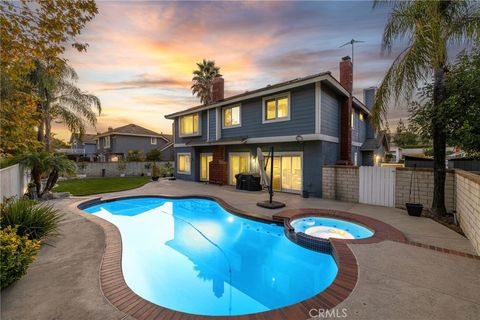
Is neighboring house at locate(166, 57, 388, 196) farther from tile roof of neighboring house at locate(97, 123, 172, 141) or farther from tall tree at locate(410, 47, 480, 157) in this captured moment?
tile roof of neighboring house at locate(97, 123, 172, 141)

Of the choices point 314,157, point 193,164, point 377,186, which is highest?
point 314,157

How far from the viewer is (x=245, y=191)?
44.0 feet

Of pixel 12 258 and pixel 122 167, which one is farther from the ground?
pixel 122 167

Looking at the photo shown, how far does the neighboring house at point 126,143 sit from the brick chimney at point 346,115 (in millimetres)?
26444

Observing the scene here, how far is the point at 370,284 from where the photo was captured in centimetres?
343

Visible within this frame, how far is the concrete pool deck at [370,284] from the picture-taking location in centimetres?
280

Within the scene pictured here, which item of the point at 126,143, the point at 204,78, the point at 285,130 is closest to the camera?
the point at 285,130

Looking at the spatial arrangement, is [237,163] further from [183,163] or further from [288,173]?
[183,163]

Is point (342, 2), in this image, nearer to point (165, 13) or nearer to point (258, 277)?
point (165, 13)

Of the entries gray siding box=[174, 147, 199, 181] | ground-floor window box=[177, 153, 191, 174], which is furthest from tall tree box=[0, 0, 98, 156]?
ground-floor window box=[177, 153, 191, 174]

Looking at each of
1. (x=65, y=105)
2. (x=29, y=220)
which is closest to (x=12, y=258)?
(x=29, y=220)

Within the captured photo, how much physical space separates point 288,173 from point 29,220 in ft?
36.8

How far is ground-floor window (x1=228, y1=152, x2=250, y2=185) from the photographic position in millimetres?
14938

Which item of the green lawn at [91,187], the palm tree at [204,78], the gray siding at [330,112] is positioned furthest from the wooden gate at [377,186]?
the palm tree at [204,78]
